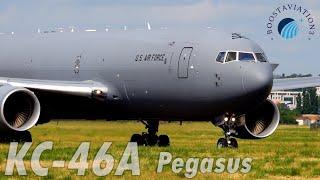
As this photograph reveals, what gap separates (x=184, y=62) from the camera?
31094mm

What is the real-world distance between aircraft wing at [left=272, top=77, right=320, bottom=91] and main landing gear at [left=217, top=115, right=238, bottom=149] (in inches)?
262

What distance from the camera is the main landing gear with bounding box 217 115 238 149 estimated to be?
29859 millimetres

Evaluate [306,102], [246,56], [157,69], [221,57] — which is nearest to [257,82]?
[246,56]

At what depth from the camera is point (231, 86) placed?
29.4 metres

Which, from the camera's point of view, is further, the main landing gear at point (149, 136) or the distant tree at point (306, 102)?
the distant tree at point (306, 102)

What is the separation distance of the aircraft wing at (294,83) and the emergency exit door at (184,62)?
651 cm

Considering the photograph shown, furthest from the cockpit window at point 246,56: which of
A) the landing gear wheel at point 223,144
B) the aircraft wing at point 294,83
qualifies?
the aircraft wing at point 294,83

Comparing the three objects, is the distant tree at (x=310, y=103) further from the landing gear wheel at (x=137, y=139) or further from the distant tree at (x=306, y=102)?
the landing gear wheel at (x=137, y=139)

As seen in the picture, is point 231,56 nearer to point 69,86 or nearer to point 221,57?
point 221,57

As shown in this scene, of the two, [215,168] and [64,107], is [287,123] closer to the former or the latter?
[64,107]

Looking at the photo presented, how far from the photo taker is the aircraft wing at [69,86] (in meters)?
32.1

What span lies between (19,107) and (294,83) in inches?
479

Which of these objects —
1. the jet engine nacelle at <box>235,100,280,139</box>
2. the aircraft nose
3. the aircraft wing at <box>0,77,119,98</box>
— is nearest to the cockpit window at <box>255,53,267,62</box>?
the aircraft nose

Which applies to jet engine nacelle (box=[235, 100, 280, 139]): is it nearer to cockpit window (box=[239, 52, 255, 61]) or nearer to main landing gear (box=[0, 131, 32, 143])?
cockpit window (box=[239, 52, 255, 61])
